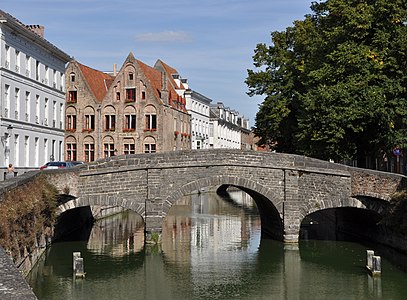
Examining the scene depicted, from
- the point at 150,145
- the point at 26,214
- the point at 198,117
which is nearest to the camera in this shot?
the point at 26,214

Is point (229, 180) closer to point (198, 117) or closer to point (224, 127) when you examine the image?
point (198, 117)

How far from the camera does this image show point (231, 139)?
314 feet

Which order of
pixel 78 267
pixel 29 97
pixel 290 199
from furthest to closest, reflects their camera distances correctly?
pixel 29 97, pixel 290 199, pixel 78 267

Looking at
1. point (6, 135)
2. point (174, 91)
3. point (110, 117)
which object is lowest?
point (6, 135)

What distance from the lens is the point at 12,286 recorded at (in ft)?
24.3

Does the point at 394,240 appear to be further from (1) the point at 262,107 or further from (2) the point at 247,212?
(2) the point at 247,212

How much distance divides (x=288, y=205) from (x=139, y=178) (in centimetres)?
674

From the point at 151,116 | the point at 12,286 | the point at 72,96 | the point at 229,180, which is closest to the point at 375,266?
the point at 229,180

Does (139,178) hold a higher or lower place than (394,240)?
higher

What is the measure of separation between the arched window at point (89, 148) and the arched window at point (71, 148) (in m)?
1.02

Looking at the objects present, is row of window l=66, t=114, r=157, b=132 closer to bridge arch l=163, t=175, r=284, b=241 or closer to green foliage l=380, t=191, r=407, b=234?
bridge arch l=163, t=175, r=284, b=241

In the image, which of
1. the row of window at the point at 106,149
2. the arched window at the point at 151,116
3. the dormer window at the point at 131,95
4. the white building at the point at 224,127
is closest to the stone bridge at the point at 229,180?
the arched window at the point at 151,116

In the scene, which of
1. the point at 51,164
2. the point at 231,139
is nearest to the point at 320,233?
the point at 51,164

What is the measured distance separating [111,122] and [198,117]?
19.3 m
